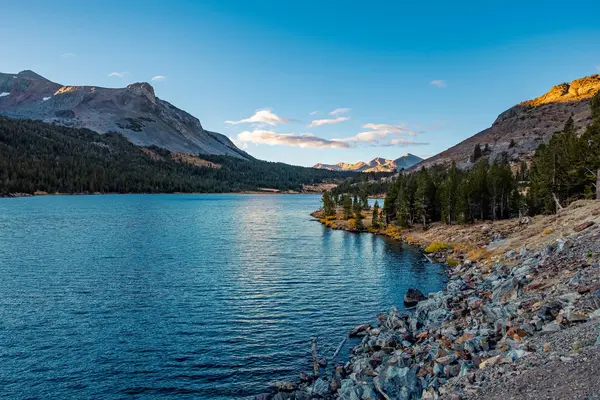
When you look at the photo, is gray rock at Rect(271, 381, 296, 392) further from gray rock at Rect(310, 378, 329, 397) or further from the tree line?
the tree line

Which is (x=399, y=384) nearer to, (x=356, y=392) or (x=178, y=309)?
(x=356, y=392)

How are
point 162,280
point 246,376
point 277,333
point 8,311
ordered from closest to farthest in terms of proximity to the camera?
point 246,376 < point 277,333 < point 8,311 < point 162,280

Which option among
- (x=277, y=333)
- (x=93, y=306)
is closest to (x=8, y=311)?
(x=93, y=306)

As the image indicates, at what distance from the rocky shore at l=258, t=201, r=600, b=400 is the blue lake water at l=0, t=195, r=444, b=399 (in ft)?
16.3

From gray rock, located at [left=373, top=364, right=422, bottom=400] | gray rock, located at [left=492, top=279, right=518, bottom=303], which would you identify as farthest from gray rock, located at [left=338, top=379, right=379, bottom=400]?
gray rock, located at [left=492, top=279, right=518, bottom=303]

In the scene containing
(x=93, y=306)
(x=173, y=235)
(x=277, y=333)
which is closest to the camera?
(x=277, y=333)

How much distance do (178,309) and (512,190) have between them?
99.4 meters

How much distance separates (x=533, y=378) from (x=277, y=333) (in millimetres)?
24370

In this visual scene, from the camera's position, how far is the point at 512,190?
359 ft

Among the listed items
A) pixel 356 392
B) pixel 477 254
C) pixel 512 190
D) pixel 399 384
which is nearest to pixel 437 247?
pixel 477 254

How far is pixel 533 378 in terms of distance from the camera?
1742 cm

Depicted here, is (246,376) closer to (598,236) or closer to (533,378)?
A: (533,378)

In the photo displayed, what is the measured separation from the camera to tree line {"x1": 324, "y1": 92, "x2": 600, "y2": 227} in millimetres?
74812

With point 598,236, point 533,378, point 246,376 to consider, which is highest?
point 598,236
